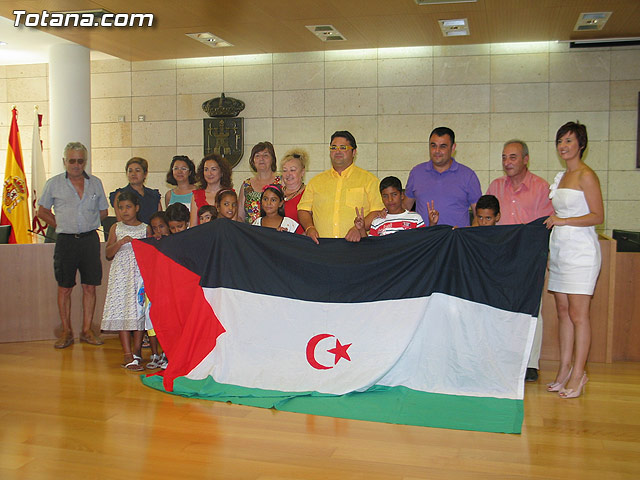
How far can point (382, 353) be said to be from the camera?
3.97 meters

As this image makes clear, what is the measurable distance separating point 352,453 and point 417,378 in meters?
0.91

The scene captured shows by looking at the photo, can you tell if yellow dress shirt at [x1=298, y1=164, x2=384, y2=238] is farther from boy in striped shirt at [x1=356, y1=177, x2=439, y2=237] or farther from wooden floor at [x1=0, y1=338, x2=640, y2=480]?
wooden floor at [x1=0, y1=338, x2=640, y2=480]

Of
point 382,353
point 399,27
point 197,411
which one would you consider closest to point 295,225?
point 382,353

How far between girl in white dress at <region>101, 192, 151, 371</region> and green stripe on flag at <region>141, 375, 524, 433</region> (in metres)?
0.74

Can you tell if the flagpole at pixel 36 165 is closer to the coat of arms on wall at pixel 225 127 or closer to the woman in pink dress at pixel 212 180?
the coat of arms on wall at pixel 225 127

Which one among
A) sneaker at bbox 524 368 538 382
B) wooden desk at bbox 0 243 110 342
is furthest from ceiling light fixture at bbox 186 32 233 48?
sneaker at bbox 524 368 538 382

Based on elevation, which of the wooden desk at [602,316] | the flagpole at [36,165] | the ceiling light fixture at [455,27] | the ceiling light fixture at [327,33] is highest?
the ceiling light fixture at [327,33]

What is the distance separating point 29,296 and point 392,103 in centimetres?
472

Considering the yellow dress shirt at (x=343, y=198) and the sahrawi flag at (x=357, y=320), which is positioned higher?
the yellow dress shirt at (x=343, y=198)

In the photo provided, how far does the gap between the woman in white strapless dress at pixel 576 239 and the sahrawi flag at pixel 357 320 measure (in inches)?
7.0

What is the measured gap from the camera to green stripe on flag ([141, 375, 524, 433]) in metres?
3.53

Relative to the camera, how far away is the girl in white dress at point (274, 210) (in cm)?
449

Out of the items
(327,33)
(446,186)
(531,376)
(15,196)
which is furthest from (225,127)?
(531,376)

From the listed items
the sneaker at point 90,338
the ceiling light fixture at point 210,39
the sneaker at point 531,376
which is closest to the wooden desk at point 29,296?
the sneaker at point 90,338
